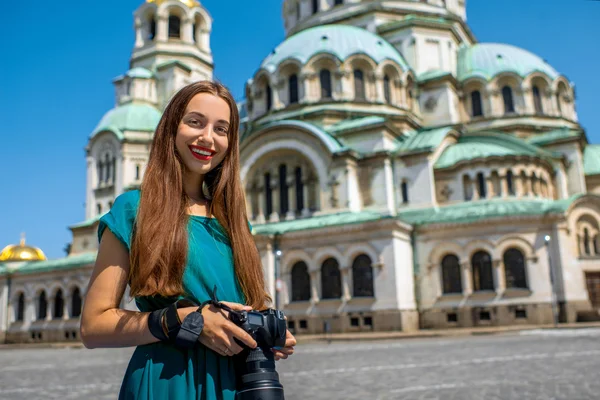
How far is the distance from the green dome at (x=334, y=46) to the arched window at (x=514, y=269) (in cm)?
1461

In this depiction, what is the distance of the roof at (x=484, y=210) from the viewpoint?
2606 cm

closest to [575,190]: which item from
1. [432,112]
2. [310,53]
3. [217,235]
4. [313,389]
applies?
[432,112]

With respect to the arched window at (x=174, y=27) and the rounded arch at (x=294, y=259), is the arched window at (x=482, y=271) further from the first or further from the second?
the arched window at (x=174, y=27)

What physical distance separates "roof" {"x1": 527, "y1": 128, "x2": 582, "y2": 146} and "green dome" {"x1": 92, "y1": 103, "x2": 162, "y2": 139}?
25083 millimetres

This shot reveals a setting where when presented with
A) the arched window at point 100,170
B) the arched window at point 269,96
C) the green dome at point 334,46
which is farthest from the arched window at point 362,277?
the arched window at point 100,170

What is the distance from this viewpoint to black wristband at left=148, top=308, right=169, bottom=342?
6.86ft

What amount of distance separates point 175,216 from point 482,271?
26081 millimetres

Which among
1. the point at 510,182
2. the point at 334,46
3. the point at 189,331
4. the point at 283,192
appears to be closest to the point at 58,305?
the point at 283,192

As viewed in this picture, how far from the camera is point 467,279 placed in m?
26.6

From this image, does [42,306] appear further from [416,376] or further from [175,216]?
[175,216]

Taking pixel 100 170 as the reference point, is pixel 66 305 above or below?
below

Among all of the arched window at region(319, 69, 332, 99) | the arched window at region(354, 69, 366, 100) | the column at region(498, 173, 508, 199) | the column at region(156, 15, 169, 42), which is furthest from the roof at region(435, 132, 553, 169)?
the column at region(156, 15, 169, 42)

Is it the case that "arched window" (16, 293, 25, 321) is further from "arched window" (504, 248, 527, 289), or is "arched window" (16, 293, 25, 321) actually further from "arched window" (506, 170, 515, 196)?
"arched window" (506, 170, 515, 196)

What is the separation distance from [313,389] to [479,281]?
1928 centimetres
